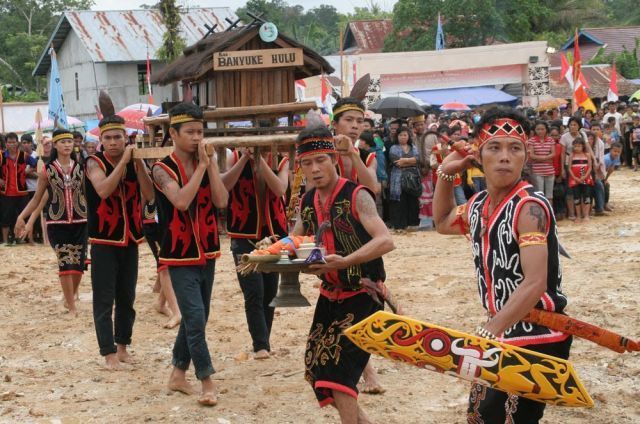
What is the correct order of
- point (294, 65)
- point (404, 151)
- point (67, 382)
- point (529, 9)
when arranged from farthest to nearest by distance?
1. point (529, 9)
2. point (404, 151)
3. point (294, 65)
4. point (67, 382)

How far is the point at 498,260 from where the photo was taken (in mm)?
4176

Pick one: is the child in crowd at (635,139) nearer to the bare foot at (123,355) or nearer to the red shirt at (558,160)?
the red shirt at (558,160)

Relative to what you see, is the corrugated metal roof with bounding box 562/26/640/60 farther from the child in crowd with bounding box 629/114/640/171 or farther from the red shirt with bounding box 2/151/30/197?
the red shirt with bounding box 2/151/30/197

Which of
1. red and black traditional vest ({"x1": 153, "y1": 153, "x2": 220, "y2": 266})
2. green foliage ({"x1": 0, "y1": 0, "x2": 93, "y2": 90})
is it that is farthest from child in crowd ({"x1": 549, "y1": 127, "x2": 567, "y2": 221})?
green foliage ({"x1": 0, "y1": 0, "x2": 93, "y2": 90})

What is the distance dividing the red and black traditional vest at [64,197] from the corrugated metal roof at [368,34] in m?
52.4

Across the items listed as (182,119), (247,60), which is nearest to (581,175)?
(247,60)

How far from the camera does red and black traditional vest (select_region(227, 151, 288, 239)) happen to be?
7.71 meters

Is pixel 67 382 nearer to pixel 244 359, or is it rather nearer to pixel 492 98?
pixel 244 359

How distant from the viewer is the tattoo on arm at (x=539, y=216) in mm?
4023

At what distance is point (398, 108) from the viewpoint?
764 inches

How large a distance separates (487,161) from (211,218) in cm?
300

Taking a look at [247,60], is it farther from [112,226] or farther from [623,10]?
[623,10]

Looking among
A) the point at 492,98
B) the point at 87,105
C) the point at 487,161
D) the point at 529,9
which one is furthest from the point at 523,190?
the point at 529,9

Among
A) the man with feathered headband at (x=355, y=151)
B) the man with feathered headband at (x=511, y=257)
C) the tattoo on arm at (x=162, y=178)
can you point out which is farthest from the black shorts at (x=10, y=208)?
the man with feathered headband at (x=511, y=257)
